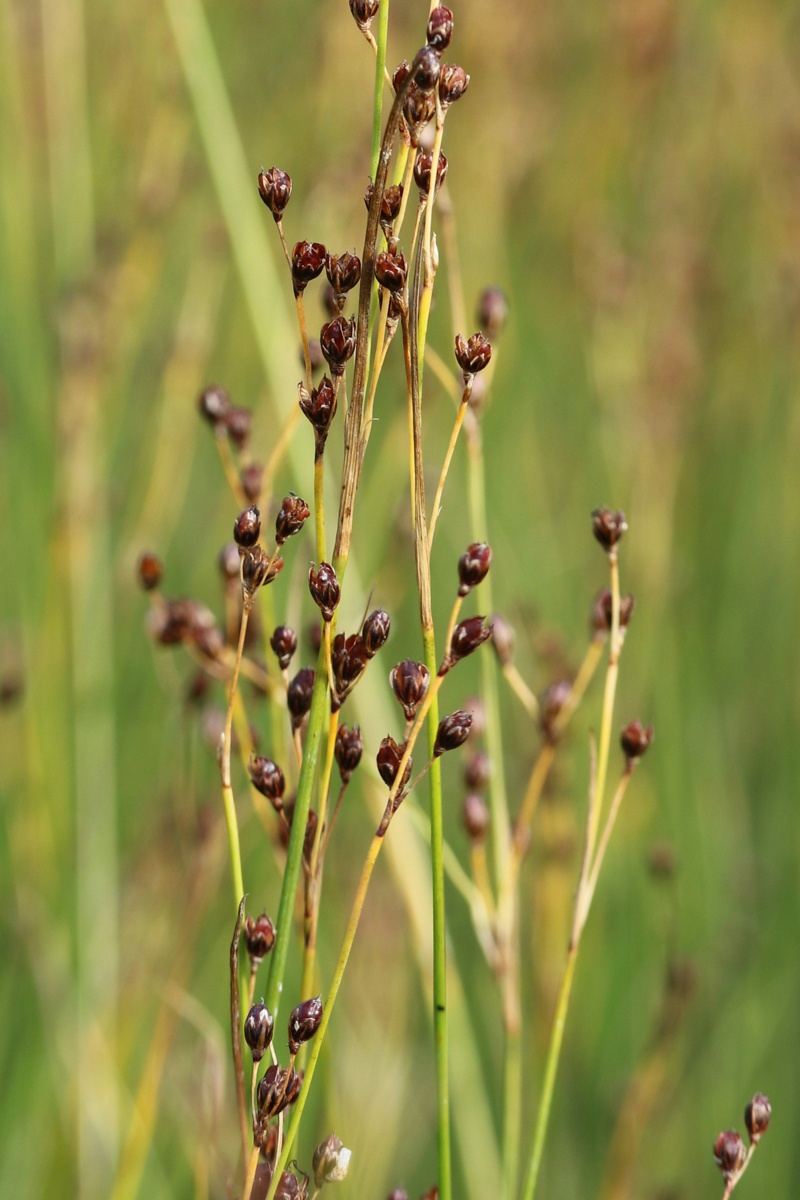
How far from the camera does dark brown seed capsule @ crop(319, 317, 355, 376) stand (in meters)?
0.76

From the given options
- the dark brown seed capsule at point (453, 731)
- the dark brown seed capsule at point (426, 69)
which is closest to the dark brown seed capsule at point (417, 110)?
the dark brown seed capsule at point (426, 69)

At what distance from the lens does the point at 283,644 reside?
0.83 metres

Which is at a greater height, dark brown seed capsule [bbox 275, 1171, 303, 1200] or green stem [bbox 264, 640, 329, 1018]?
green stem [bbox 264, 640, 329, 1018]

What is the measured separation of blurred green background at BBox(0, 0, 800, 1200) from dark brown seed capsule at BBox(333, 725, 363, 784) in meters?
0.33

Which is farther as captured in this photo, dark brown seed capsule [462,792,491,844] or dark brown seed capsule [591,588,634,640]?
dark brown seed capsule [462,792,491,844]

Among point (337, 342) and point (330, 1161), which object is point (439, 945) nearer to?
point (330, 1161)

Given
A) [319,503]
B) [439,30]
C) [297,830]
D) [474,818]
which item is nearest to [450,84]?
[439,30]

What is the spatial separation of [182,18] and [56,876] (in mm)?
1453

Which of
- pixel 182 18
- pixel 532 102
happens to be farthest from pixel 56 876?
pixel 532 102

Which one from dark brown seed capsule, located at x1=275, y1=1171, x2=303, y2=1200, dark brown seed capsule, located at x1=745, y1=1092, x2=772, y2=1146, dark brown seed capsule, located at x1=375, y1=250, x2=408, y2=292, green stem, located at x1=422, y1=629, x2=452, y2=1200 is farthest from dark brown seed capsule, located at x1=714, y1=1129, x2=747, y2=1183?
dark brown seed capsule, located at x1=375, y1=250, x2=408, y2=292

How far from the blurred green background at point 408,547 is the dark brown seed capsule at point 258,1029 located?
28 cm

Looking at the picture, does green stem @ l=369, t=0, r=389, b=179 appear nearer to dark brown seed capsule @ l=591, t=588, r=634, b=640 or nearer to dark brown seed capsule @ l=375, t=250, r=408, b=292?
dark brown seed capsule @ l=375, t=250, r=408, b=292

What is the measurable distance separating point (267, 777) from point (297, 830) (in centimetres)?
8

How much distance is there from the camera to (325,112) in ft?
10.8
